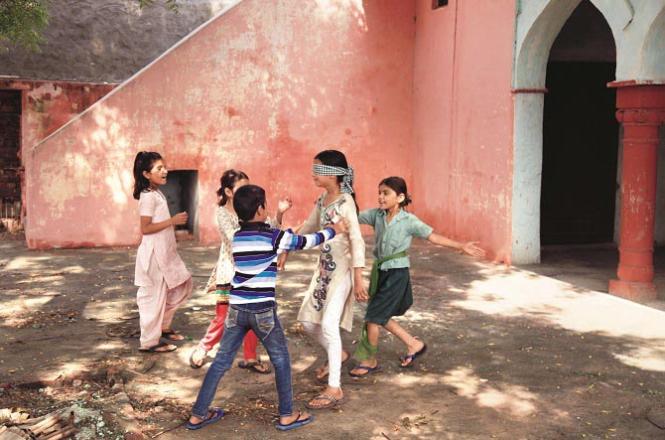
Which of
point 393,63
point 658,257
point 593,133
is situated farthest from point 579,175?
point 393,63

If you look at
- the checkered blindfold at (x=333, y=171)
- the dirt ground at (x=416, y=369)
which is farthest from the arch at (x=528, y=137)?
the checkered blindfold at (x=333, y=171)

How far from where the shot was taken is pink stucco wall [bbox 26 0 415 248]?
11.8 metres

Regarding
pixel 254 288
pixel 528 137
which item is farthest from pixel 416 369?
pixel 528 137

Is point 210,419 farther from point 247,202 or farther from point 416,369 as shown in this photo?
point 416,369

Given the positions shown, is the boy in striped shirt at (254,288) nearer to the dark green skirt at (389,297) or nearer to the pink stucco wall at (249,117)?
the dark green skirt at (389,297)

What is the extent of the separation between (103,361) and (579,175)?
8788 mm

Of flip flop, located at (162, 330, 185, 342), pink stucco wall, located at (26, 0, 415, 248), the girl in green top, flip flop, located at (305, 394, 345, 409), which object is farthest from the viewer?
pink stucco wall, located at (26, 0, 415, 248)

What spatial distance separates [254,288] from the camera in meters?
4.77

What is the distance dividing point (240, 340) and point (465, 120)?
25.6 feet

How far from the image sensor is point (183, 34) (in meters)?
15.8

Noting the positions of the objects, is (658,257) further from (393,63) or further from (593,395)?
(593,395)

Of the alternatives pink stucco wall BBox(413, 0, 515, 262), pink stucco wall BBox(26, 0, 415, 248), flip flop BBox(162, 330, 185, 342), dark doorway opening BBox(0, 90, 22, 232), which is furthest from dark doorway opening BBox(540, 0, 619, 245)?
dark doorway opening BBox(0, 90, 22, 232)

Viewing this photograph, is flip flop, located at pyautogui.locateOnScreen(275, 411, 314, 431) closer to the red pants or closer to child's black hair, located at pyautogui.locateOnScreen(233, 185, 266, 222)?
the red pants

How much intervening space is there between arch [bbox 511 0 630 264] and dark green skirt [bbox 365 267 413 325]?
522cm
